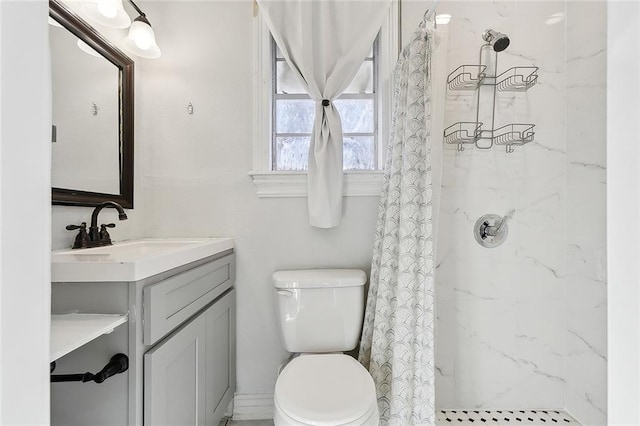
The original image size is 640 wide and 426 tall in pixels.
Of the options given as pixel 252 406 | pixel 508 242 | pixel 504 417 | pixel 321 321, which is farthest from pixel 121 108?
pixel 504 417

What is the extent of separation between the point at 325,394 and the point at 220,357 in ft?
1.92

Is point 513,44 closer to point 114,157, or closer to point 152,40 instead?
point 152,40

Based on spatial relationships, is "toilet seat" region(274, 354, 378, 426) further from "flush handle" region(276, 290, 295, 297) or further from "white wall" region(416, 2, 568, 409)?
"white wall" region(416, 2, 568, 409)

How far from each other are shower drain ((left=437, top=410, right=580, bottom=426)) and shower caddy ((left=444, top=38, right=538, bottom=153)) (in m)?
1.39

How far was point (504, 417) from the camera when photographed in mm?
1703

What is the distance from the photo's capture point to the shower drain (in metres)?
1.66

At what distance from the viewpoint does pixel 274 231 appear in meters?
1.76

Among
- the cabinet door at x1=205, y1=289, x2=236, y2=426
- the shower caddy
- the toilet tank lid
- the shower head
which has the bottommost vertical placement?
the cabinet door at x1=205, y1=289, x2=236, y2=426

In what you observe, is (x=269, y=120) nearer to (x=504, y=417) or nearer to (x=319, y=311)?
(x=319, y=311)

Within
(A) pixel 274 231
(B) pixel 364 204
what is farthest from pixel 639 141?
(A) pixel 274 231

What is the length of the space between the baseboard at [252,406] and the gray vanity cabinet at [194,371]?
0.40 feet

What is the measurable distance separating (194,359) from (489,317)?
147cm

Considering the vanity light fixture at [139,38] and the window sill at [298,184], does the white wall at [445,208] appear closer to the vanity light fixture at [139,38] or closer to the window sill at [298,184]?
the window sill at [298,184]

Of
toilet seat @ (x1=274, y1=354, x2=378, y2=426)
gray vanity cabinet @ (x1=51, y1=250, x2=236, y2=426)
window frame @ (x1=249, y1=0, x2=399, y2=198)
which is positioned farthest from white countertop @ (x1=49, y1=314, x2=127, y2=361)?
window frame @ (x1=249, y1=0, x2=399, y2=198)
